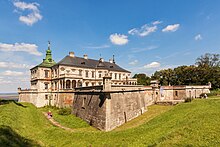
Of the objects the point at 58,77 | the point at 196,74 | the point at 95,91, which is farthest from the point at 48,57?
the point at 196,74

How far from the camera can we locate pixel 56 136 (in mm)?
12547

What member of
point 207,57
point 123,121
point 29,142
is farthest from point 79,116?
point 207,57

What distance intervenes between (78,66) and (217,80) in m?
41.2

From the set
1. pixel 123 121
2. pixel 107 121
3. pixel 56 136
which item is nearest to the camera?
pixel 56 136

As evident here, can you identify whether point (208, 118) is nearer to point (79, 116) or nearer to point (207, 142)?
point (207, 142)

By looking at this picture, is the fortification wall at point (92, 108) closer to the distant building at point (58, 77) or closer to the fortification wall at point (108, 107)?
the fortification wall at point (108, 107)

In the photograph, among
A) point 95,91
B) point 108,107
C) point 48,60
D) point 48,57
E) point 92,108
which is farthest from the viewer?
point 48,57

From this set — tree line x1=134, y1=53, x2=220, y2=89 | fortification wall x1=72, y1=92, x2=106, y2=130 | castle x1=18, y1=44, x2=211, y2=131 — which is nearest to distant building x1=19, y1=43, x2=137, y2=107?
castle x1=18, y1=44, x2=211, y2=131

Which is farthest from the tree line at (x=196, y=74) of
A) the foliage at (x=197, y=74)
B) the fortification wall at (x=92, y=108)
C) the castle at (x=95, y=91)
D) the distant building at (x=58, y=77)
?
the fortification wall at (x=92, y=108)

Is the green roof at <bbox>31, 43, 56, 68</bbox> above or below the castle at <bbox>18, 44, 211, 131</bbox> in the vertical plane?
above

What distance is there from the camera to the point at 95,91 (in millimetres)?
19484

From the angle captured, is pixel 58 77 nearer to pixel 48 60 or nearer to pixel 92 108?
pixel 48 60

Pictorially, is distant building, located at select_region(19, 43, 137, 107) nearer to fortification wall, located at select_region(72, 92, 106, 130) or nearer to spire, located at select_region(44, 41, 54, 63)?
spire, located at select_region(44, 41, 54, 63)

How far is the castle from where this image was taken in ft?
58.5
